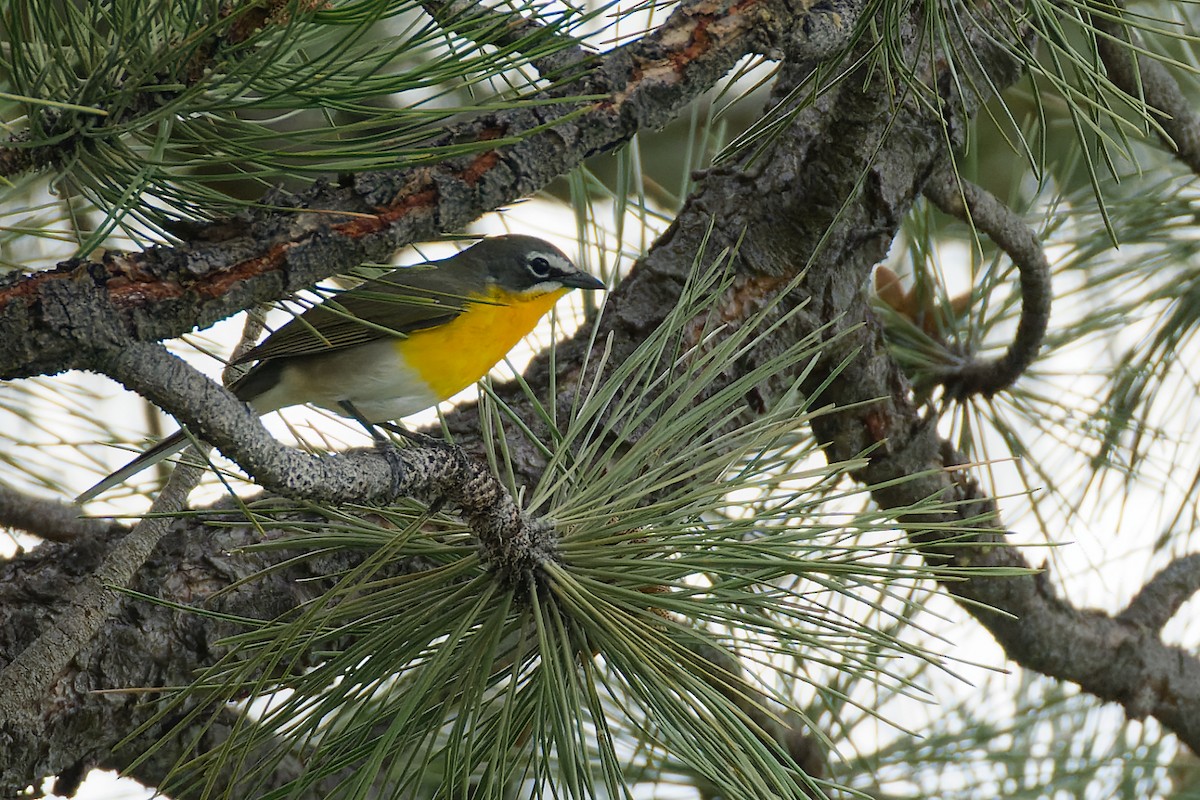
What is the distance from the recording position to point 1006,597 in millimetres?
2338

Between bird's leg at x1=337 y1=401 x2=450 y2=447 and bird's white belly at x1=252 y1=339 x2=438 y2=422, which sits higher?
bird's white belly at x1=252 y1=339 x2=438 y2=422

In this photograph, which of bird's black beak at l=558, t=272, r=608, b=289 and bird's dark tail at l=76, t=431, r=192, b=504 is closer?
bird's dark tail at l=76, t=431, r=192, b=504

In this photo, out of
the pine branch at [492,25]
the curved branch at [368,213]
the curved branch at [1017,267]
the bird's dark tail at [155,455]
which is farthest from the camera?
the curved branch at [1017,267]

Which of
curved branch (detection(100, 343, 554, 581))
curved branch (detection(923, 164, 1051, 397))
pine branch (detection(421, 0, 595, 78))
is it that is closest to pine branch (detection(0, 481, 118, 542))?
curved branch (detection(100, 343, 554, 581))

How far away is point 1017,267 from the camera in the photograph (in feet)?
7.80

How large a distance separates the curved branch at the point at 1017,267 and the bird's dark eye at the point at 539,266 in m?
0.77

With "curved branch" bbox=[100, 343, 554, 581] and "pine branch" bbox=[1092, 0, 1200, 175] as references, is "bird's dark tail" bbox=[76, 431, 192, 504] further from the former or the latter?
"pine branch" bbox=[1092, 0, 1200, 175]

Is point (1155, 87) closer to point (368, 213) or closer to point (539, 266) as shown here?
point (539, 266)

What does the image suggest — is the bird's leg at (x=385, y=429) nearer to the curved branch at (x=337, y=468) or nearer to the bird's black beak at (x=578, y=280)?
the curved branch at (x=337, y=468)

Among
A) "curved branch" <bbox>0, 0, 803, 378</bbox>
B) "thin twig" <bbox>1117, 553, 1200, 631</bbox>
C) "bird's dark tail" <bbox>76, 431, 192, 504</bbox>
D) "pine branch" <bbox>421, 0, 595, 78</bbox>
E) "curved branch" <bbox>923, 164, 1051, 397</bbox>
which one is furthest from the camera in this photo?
"thin twig" <bbox>1117, 553, 1200, 631</bbox>

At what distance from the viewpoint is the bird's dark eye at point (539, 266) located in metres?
2.44

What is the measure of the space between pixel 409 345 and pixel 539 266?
347mm

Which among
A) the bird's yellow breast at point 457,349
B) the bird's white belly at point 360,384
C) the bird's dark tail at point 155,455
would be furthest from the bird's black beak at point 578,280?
the bird's dark tail at point 155,455

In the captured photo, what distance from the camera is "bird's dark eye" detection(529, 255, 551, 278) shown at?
2.44m
